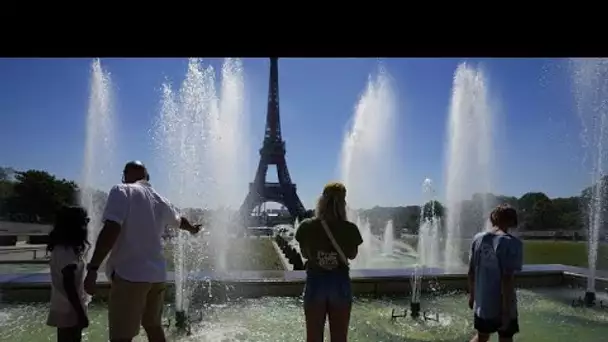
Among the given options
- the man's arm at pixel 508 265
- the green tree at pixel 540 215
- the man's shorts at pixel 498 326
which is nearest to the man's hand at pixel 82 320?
the man's shorts at pixel 498 326

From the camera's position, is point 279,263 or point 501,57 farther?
point 279,263

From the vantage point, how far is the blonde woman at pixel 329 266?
3646 millimetres

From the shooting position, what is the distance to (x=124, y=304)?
11.4 ft

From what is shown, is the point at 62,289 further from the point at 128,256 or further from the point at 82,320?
the point at 128,256

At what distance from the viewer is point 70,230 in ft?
11.9

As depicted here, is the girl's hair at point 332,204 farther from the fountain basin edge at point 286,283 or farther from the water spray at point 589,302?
the water spray at point 589,302

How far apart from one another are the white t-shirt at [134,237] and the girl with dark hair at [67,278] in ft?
0.80

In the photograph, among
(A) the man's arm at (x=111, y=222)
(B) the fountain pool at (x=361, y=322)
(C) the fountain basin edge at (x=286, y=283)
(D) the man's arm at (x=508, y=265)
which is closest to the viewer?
(A) the man's arm at (x=111, y=222)

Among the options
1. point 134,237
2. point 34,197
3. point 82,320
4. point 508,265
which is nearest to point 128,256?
point 134,237

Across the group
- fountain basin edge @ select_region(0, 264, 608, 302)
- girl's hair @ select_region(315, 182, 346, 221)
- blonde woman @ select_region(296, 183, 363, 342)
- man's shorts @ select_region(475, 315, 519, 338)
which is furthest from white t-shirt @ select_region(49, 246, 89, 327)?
fountain basin edge @ select_region(0, 264, 608, 302)
